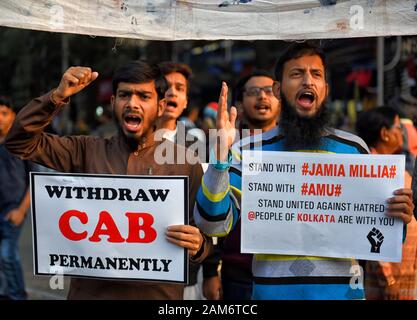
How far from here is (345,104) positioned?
1816 cm

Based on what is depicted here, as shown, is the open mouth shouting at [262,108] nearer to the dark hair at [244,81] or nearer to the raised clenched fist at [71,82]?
the dark hair at [244,81]

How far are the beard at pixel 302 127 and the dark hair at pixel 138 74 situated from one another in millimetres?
716

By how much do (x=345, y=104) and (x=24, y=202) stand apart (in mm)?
12479


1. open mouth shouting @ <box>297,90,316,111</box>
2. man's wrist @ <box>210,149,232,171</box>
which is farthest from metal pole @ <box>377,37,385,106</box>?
man's wrist @ <box>210,149,232,171</box>

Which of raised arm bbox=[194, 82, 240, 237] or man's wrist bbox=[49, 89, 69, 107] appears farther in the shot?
man's wrist bbox=[49, 89, 69, 107]

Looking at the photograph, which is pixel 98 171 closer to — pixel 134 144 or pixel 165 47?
pixel 134 144

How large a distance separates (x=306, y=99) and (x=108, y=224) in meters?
1.14

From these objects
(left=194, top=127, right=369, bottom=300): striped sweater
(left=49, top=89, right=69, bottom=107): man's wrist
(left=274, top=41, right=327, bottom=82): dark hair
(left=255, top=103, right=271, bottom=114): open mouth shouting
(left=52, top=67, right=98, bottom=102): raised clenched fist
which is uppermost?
(left=274, top=41, right=327, bottom=82): dark hair

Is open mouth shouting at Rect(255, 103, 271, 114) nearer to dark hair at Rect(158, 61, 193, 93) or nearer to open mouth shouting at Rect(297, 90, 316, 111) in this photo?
dark hair at Rect(158, 61, 193, 93)

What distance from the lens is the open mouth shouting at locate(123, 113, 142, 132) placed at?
11.8ft

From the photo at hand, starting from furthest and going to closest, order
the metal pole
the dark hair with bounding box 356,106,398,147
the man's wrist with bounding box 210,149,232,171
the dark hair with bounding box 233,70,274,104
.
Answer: the metal pole < the dark hair with bounding box 233,70,274,104 < the dark hair with bounding box 356,106,398,147 < the man's wrist with bounding box 210,149,232,171

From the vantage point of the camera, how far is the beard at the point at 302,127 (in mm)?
3443

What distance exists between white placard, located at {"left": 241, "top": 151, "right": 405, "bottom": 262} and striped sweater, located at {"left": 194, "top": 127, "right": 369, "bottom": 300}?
0.06 meters
